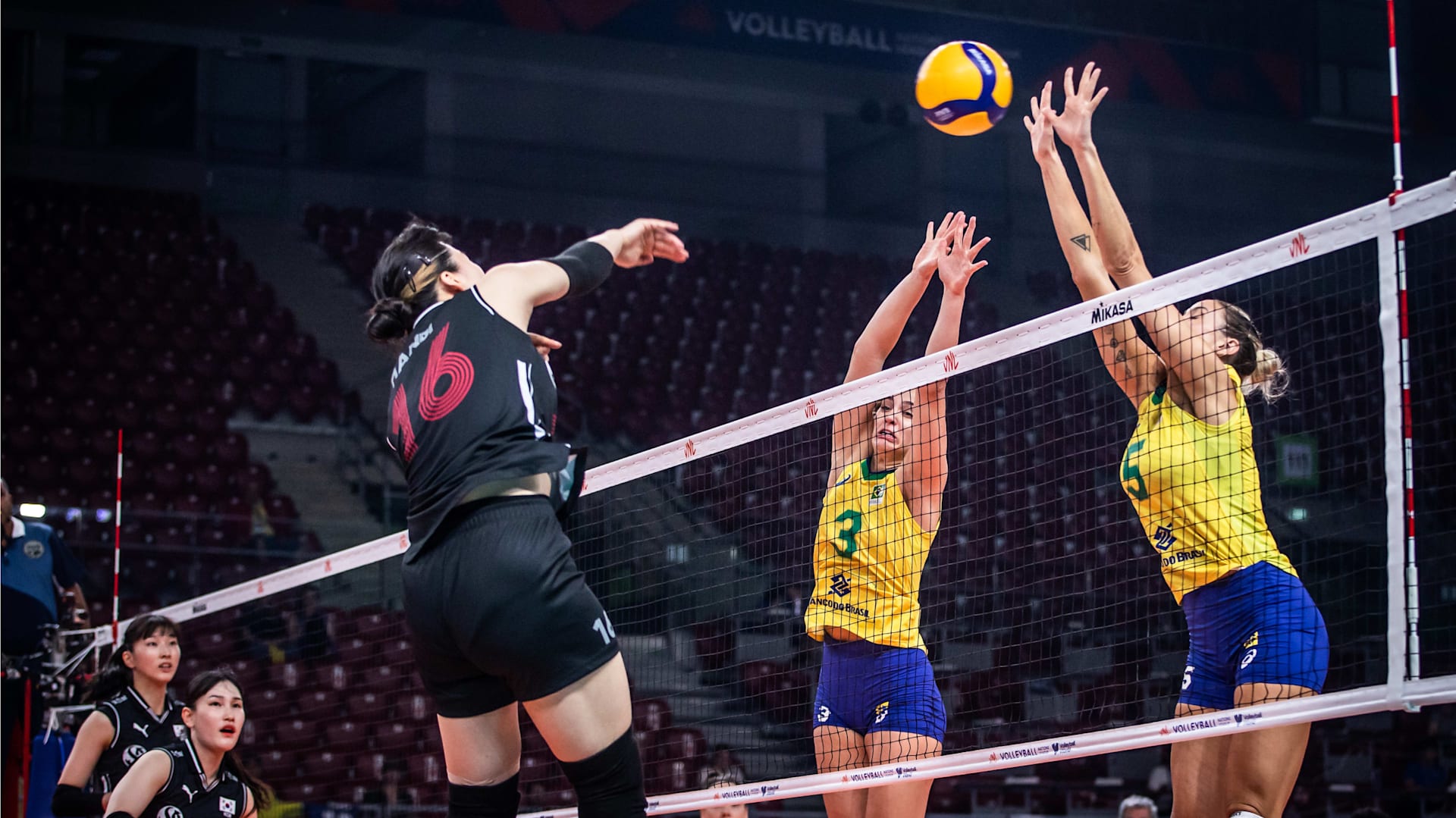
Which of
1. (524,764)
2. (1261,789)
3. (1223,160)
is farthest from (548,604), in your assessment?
(1223,160)

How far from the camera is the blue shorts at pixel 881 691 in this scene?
521 cm

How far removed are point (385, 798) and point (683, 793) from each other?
6.81 meters

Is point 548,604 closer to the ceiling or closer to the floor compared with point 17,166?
closer to the floor

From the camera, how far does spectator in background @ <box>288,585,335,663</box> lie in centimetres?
1334

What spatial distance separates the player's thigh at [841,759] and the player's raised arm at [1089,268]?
1.58 metres

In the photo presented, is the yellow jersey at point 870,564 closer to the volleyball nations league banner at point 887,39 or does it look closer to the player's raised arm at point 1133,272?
the player's raised arm at point 1133,272

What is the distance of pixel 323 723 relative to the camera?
13977mm

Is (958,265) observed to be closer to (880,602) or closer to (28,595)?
(880,602)

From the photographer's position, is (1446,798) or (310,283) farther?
(310,283)

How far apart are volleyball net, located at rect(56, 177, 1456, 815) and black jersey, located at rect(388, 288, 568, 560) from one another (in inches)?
10.8

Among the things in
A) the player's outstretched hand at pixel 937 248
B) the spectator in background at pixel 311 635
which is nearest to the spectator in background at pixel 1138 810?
the player's outstretched hand at pixel 937 248

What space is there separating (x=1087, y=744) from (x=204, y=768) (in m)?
4.00

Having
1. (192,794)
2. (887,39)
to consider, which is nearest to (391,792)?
(192,794)

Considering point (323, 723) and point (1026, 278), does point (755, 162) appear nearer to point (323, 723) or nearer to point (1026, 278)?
point (1026, 278)
